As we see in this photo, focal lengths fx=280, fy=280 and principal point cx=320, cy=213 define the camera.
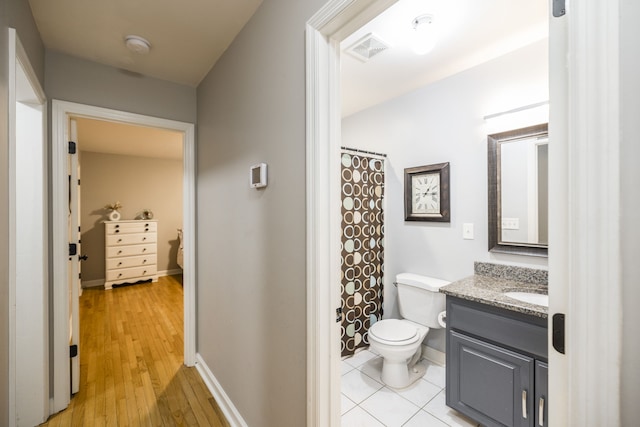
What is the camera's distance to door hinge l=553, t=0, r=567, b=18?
545 millimetres

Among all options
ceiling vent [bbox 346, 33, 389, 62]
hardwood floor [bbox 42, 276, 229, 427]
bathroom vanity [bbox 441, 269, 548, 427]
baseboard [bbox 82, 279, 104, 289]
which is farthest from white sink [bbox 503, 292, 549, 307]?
baseboard [bbox 82, 279, 104, 289]

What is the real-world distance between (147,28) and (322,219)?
65.6 inches

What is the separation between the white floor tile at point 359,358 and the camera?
8.09 feet

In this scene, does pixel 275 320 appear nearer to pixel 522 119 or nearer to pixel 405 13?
pixel 405 13

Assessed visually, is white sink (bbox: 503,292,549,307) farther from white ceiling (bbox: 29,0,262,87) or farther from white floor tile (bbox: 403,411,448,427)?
white ceiling (bbox: 29,0,262,87)

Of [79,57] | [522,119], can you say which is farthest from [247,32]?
[522,119]

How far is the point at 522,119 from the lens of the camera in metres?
1.92

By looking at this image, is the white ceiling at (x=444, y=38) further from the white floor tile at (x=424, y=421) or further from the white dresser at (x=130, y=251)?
the white dresser at (x=130, y=251)

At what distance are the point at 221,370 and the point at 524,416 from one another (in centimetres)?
182

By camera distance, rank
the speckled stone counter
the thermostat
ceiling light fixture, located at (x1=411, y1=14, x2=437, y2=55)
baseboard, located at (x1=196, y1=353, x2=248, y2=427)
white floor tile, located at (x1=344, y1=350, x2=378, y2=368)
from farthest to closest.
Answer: white floor tile, located at (x1=344, y1=350, x2=378, y2=368) < baseboard, located at (x1=196, y1=353, x2=248, y2=427) < ceiling light fixture, located at (x1=411, y1=14, x2=437, y2=55) < the speckled stone counter < the thermostat

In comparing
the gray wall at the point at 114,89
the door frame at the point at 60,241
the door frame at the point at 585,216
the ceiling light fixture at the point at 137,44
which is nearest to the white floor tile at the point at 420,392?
A: the door frame at the point at 585,216

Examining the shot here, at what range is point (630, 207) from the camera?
46 cm

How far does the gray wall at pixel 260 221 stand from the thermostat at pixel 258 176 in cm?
4

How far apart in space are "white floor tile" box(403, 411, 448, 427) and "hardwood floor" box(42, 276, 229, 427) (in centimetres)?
120
